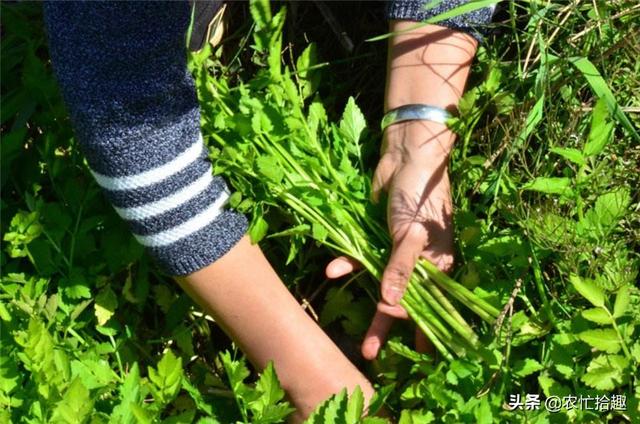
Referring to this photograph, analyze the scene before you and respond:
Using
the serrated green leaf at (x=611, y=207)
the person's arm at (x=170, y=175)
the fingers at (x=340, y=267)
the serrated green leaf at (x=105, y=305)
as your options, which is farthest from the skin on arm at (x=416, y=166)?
the serrated green leaf at (x=105, y=305)

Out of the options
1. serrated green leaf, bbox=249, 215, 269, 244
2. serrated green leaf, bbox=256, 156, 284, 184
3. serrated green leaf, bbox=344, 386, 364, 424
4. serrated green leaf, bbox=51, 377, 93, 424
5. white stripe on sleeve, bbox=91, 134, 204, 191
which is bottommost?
serrated green leaf, bbox=344, 386, 364, 424

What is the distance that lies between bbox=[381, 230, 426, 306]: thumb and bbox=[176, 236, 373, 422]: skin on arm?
123mm

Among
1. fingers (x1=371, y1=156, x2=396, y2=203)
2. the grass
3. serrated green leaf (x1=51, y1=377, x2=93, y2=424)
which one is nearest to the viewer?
serrated green leaf (x1=51, y1=377, x2=93, y2=424)

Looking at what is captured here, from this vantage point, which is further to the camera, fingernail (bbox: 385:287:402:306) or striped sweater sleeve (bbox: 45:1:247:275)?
fingernail (bbox: 385:287:402:306)

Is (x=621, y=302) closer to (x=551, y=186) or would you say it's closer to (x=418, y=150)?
(x=551, y=186)

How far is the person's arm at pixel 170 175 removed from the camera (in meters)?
1.13

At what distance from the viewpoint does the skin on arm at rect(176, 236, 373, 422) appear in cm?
132

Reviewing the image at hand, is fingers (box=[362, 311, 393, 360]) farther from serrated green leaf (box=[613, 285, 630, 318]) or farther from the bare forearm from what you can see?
serrated green leaf (box=[613, 285, 630, 318])

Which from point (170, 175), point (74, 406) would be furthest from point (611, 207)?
point (74, 406)

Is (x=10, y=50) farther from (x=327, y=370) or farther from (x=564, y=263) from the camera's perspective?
(x=564, y=263)

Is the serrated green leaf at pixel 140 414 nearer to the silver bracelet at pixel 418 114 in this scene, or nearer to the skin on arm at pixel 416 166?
the skin on arm at pixel 416 166

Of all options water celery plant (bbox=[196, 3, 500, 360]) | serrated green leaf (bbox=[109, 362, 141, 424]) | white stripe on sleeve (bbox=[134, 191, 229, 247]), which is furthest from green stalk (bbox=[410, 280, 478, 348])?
serrated green leaf (bbox=[109, 362, 141, 424])

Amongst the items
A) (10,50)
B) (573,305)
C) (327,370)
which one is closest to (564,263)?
(573,305)

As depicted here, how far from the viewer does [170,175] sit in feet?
4.05
